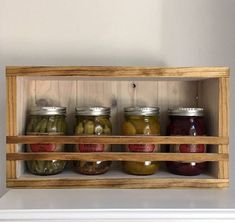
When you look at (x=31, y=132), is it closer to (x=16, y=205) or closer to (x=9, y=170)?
(x=9, y=170)

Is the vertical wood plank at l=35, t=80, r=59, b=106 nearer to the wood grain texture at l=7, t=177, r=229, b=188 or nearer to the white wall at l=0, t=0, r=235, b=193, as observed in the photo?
the white wall at l=0, t=0, r=235, b=193

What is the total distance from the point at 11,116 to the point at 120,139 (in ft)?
0.89

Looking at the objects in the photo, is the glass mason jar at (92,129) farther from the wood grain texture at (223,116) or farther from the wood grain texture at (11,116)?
the wood grain texture at (223,116)

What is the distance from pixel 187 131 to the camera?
0.94 metres

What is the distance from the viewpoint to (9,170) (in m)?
0.89

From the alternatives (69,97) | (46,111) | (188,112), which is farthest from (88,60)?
(188,112)

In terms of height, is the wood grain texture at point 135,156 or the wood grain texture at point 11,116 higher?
the wood grain texture at point 11,116

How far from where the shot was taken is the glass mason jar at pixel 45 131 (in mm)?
918

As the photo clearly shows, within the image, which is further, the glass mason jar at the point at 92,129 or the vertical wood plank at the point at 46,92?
the vertical wood plank at the point at 46,92

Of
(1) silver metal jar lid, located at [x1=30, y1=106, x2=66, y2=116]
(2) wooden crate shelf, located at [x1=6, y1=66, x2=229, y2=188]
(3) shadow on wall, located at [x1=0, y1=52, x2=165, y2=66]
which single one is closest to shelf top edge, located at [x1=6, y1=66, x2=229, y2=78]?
(2) wooden crate shelf, located at [x1=6, y1=66, x2=229, y2=188]

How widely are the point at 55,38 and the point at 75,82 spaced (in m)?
0.16

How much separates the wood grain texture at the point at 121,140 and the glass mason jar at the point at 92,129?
37 mm

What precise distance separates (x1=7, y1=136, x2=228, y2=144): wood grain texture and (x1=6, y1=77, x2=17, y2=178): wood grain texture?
2 centimetres

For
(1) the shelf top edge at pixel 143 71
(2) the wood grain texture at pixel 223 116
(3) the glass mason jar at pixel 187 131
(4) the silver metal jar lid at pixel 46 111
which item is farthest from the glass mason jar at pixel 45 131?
(2) the wood grain texture at pixel 223 116
